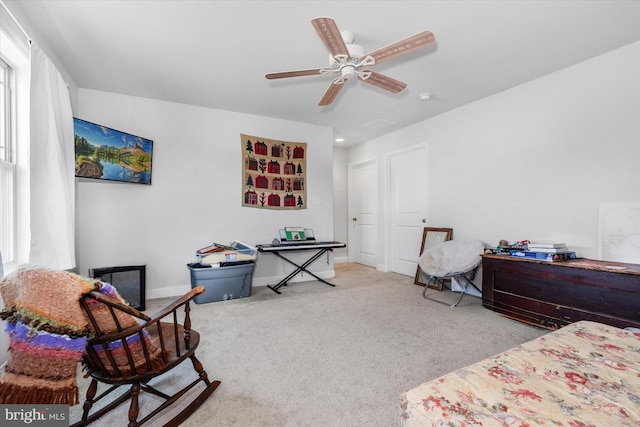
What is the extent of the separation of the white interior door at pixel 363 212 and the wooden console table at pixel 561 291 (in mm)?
2608

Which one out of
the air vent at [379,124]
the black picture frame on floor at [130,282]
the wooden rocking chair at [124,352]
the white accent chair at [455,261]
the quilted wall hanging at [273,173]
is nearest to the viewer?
the wooden rocking chair at [124,352]

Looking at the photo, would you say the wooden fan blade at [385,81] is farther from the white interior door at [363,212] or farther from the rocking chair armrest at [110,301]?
the white interior door at [363,212]

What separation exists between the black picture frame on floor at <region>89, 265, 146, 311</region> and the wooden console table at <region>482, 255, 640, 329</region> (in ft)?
12.8

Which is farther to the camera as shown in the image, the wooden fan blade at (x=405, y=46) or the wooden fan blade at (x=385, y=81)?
the wooden fan blade at (x=385, y=81)

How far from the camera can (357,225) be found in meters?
6.02

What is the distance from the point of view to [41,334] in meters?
0.98

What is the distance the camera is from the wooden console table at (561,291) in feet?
6.91

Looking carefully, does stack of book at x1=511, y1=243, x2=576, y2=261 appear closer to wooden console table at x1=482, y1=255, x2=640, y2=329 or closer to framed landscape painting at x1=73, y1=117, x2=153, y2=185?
wooden console table at x1=482, y1=255, x2=640, y2=329

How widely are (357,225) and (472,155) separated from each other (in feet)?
9.35

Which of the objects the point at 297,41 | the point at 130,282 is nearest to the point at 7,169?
the point at 130,282

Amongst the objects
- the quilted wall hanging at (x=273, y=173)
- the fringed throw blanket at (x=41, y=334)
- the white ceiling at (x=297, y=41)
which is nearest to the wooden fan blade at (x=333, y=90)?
the white ceiling at (x=297, y=41)

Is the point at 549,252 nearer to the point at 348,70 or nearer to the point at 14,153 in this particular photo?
the point at 348,70

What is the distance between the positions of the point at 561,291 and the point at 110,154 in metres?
4.80

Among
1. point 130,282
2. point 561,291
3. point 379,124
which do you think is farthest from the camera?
point 379,124
